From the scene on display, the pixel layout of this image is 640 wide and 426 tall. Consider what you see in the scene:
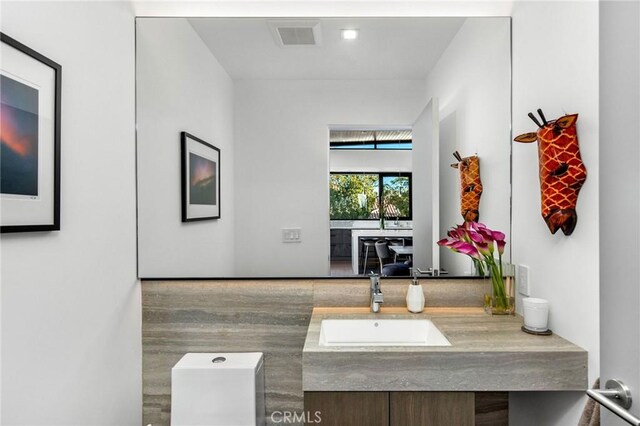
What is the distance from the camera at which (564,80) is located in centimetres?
138

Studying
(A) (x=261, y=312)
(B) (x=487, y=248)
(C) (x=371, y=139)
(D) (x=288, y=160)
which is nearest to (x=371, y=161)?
(C) (x=371, y=139)

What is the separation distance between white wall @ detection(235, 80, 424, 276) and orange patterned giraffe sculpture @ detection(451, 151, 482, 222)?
19.1 inches

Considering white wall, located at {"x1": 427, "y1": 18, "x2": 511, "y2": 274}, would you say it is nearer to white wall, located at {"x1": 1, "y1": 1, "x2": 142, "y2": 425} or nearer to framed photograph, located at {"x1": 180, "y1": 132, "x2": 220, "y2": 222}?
framed photograph, located at {"x1": 180, "y1": 132, "x2": 220, "y2": 222}

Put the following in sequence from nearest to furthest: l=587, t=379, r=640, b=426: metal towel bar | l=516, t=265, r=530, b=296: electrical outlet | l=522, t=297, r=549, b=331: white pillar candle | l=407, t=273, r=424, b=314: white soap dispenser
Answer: l=587, t=379, r=640, b=426: metal towel bar → l=522, t=297, r=549, b=331: white pillar candle → l=516, t=265, r=530, b=296: electrical outlet → l=407, t=273, r=424, b=314: white soap dispenser

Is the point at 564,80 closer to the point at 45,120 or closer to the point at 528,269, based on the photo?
the point at 528,269

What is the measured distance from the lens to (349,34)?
1891 mm

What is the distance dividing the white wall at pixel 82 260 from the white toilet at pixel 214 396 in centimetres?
27

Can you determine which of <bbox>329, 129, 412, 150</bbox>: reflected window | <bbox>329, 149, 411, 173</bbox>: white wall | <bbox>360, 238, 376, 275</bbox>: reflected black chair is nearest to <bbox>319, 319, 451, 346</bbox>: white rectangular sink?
<bbox>360, 238, 376, 275</bbox>: reflected black chair

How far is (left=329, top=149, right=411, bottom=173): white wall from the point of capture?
194 cm

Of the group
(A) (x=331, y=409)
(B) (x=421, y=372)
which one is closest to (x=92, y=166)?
(A) (x=331, y=409)

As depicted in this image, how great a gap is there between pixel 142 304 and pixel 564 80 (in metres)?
2.04

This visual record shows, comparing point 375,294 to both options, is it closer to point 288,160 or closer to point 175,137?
point 288,160

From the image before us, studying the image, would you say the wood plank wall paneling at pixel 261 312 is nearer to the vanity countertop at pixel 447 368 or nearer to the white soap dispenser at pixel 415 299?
the white soap dispenser at pixel 415 299

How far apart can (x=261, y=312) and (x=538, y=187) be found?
1.35 metres
